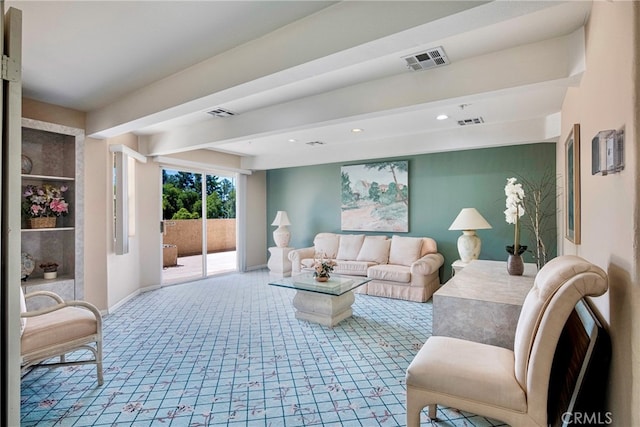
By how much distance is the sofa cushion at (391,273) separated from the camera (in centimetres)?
482

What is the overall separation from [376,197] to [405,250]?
49.0 inches

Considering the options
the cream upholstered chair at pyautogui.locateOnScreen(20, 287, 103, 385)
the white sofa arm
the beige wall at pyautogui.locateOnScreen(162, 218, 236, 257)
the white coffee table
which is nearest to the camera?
the cream upholstered chair at pyautogui.locateOnScreen(20, 287, 103, 385)

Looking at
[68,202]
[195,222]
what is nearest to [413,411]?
[68,202]

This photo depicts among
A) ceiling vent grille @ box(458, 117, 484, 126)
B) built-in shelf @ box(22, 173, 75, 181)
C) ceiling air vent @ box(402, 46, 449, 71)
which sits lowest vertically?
built-in shelf @ box(22, 173, 75, 181)

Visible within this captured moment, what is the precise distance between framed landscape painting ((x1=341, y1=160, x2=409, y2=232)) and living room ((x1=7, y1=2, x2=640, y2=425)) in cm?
16

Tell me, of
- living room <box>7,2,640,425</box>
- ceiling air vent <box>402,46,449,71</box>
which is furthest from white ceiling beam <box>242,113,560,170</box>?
ceiling air vent <box>402,46,449,71</box>

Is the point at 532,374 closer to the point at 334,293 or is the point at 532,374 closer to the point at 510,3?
the point at 510,3

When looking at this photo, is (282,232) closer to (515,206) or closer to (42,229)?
(42,229)

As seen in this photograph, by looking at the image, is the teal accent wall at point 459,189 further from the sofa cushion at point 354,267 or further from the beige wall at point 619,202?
the beige wall at point 619,202

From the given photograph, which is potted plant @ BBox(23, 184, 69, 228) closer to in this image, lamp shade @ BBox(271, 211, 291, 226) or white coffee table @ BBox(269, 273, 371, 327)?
white coffee table @ BBox(269, 273, 371, 327)

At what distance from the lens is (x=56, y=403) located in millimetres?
2240

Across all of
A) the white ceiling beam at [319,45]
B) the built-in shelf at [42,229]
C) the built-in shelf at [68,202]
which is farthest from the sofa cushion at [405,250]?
the built-in shelf at [42,229]

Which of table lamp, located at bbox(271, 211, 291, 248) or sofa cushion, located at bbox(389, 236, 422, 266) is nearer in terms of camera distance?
sofa cushion, located at bbox(389, 236, 422, 266)

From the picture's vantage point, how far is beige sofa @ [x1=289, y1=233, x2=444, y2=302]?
4785mm
